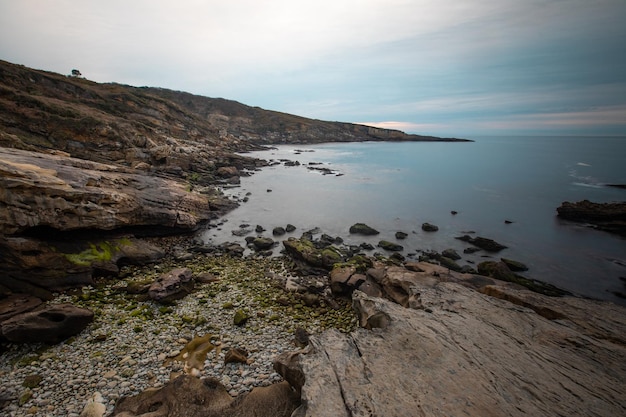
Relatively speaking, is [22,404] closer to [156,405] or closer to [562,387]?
[156,405]

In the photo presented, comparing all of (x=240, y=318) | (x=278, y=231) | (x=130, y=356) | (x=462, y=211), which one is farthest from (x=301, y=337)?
(x=462, y=211)

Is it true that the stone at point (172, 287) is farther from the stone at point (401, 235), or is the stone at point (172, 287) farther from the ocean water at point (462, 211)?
the stone at point (401, 235)

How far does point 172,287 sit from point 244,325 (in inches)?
192

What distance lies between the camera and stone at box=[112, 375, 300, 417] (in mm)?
7438

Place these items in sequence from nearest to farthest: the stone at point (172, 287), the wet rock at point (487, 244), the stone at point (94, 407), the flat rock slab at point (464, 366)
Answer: the flat rock slab at point (464, 366) → the stone at point (94, 407) → the stone at point (172, 287) → the wet rock at point (487, 244)

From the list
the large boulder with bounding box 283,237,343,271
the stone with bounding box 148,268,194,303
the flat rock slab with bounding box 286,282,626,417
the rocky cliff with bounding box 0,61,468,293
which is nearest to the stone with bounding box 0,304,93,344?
the stone with bounding box 148,268,194,303

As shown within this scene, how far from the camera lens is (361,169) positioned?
248 ft

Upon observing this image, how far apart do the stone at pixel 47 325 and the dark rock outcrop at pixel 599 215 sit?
158 feet

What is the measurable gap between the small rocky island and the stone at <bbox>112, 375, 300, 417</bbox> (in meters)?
0.04

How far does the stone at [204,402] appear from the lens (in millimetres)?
7438

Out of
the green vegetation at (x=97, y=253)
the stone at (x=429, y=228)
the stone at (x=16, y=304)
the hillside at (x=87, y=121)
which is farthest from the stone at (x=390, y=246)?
the hillside at (x=87, y=121)

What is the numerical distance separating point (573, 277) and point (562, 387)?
20.1m

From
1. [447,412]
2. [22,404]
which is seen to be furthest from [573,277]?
[22,404]

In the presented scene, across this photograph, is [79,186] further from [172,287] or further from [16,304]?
[172,287]
